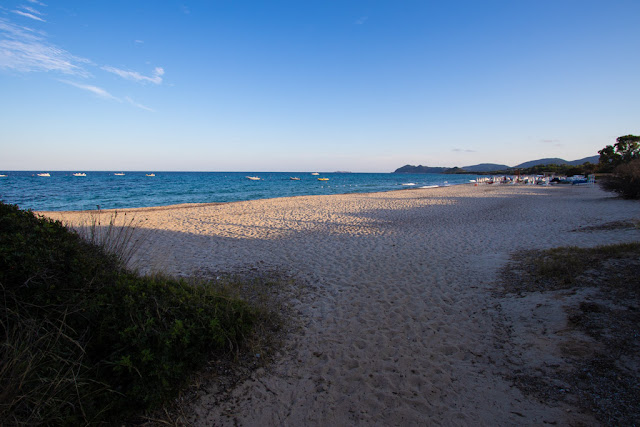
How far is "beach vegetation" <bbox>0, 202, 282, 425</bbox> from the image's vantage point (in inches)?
87.2

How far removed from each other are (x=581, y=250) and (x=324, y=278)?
19.3 feet

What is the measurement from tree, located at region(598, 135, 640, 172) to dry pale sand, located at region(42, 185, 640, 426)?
57309 mm

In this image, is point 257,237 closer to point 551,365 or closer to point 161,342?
point 161,342

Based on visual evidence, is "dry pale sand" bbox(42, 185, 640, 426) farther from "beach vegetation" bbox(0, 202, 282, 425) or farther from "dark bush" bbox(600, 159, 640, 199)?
"dark bush" bbox(600, 159, 640, 199)

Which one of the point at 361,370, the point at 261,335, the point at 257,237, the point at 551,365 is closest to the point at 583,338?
the point at 551,365

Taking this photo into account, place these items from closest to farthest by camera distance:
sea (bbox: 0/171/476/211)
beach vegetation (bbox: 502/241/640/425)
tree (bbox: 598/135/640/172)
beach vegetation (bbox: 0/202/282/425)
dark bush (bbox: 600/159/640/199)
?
1. beach vegetation (bbox: 0/202/282/425)
2. beach vegetation (bbox: 502/241/640/425)
3. dark bush (bbox: 600/159/640/199)
4. sea (bbox: 0/171/476/211)
5. tree (bbox: 598/135/640/172)

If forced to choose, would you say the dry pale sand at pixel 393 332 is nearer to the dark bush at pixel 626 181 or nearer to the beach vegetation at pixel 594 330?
the beach vegetation at pixel 594 330

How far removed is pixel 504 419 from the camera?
2.64m

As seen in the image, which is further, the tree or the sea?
the tree

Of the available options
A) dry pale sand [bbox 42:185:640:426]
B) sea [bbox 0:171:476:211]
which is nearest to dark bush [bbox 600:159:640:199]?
dry pale sand [bbox 42:185:640:426]

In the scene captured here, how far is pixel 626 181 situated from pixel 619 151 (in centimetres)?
4928

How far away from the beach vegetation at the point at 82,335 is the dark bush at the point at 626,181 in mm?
23556

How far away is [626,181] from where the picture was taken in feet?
57.3

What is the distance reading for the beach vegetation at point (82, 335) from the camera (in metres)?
2.21
